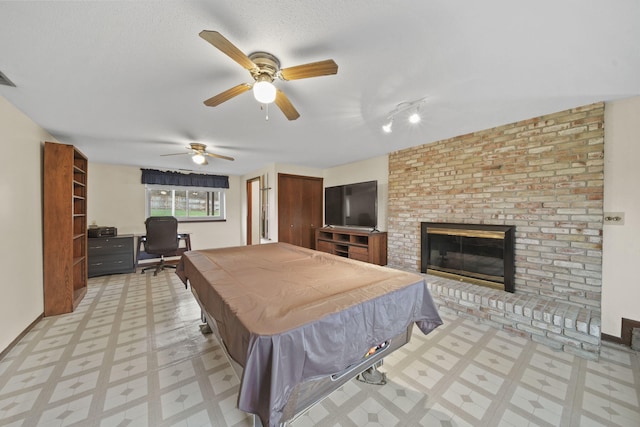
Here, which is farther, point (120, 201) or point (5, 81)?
point (120, 201)

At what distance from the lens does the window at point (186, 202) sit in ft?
17.8

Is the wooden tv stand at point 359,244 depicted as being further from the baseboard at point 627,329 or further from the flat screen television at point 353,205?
the baseboard at point 627,329

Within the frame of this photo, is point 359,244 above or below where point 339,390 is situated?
above

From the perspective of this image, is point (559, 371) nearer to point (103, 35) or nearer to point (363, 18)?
point (363, 18)

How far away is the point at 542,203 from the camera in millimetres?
2488

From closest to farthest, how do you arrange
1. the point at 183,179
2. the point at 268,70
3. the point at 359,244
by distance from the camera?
the point at 268,70
the point at 359,244
the point at 183,179

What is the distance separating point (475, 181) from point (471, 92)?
1432 millimetres

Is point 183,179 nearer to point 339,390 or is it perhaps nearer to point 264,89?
point 264,89

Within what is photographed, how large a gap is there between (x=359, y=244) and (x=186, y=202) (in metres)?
4.52

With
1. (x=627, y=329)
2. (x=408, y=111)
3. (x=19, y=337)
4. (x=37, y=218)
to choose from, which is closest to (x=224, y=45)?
(x=408, y=111)

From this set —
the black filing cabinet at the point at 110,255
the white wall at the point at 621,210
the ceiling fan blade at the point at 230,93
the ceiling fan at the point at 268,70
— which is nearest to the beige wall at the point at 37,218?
the white wall at the point at 621,210

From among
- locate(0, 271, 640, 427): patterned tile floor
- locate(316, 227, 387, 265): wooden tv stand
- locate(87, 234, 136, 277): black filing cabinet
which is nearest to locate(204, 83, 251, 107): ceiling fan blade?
locate(0, 271, 640, 427): patterned tile floor

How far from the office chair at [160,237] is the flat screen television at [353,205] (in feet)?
10.2

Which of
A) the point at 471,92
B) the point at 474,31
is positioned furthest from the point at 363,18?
the point at 471,92
